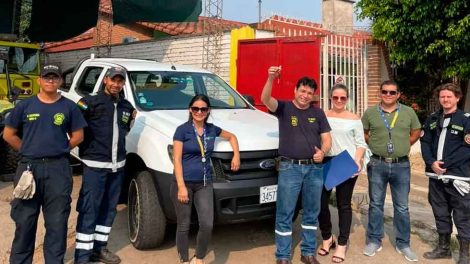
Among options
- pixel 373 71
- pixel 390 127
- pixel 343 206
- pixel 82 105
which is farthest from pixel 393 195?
pixel 373 71

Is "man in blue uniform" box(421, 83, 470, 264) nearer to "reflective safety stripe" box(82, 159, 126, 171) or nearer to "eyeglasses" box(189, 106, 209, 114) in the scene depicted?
"eyeglasses" box(189, 106, 209, 114)

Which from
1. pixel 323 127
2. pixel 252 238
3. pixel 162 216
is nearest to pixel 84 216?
pixel 162 216

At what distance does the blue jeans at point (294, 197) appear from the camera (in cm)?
393

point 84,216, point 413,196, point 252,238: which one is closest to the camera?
point 84,216

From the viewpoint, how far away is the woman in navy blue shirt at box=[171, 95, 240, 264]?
3.69 m

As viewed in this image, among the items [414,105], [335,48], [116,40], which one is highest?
[116,40]

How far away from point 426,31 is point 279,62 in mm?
3008

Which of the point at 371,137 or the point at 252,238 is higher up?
the point at 371,137

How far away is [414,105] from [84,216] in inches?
337

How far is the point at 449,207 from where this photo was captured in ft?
14.7

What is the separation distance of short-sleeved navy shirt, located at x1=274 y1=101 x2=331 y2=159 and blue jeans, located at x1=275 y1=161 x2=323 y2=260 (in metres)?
0.12

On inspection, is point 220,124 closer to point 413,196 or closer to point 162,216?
point 162,216

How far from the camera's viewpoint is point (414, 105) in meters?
10.5

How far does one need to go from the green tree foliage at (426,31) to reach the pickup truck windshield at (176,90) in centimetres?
482
